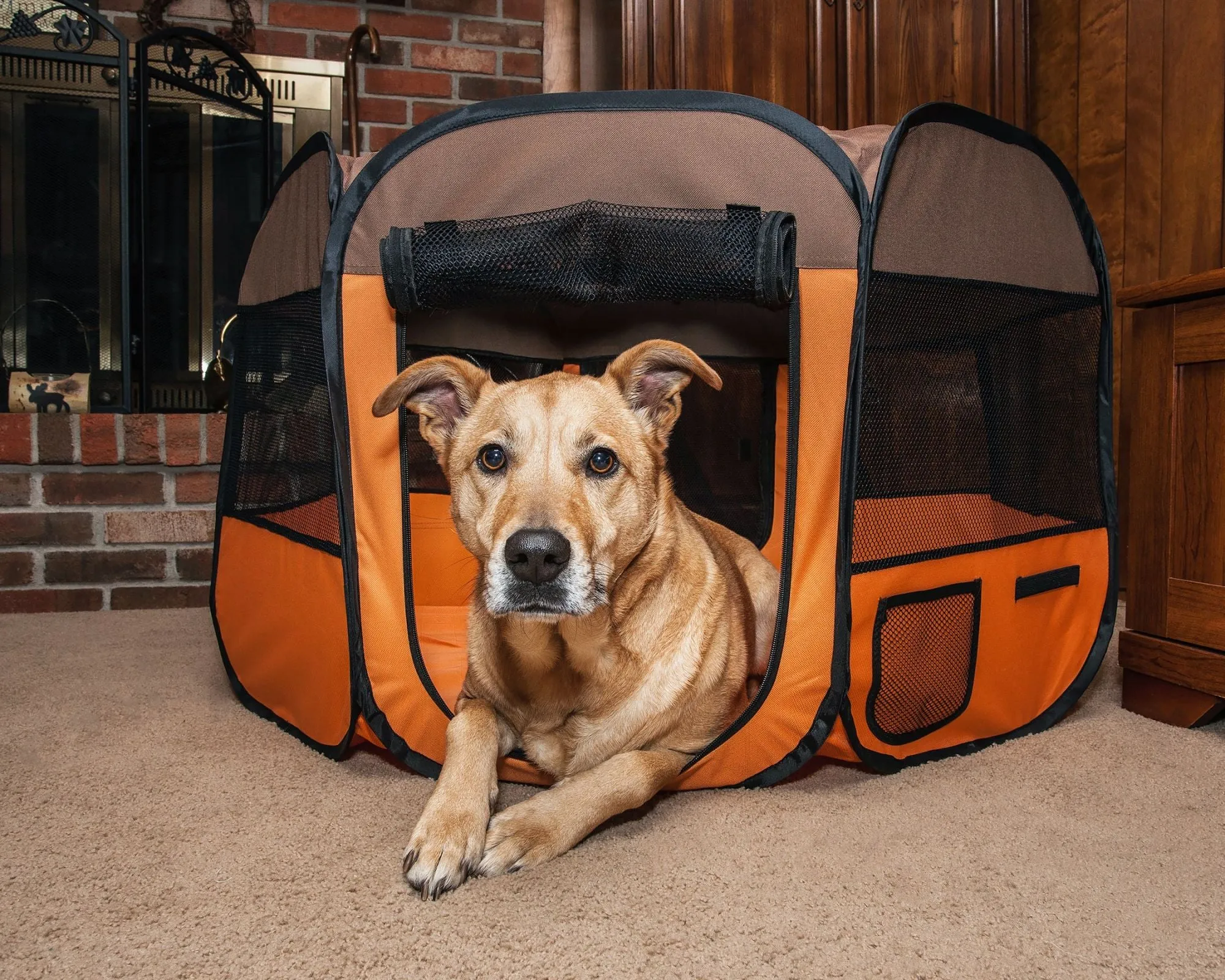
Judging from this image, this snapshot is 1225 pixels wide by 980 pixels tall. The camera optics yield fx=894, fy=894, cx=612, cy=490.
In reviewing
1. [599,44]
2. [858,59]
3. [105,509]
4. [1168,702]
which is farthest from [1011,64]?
[105,509]

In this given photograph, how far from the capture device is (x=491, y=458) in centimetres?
158

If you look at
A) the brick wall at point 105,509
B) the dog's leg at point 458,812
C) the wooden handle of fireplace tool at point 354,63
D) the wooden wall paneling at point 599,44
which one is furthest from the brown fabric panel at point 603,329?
the wooden wall paneling at point 599,44

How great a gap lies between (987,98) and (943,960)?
345 cm

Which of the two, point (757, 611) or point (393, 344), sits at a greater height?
point (393, 344)

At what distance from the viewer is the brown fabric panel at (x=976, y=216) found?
5.13ft

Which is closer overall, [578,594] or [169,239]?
[578,594]

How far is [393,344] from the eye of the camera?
1633mm

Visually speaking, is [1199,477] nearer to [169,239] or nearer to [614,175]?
[614,175]

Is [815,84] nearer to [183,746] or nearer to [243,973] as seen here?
[183,746]

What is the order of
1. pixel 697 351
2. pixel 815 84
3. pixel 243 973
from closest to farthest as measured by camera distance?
pixel 243 973, pixel 697 351, pixel 815 84

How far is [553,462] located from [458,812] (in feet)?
1.89

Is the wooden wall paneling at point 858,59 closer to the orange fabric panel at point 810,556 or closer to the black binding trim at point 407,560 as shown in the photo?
the orange fabric panel at point 810,556

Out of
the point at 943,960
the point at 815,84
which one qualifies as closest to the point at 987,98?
the point at 815,84

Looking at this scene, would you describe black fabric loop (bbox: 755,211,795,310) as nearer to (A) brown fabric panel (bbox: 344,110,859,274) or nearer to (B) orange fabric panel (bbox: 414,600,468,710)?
(A) brown fabric panel (bbox: 344,110,859,274)
